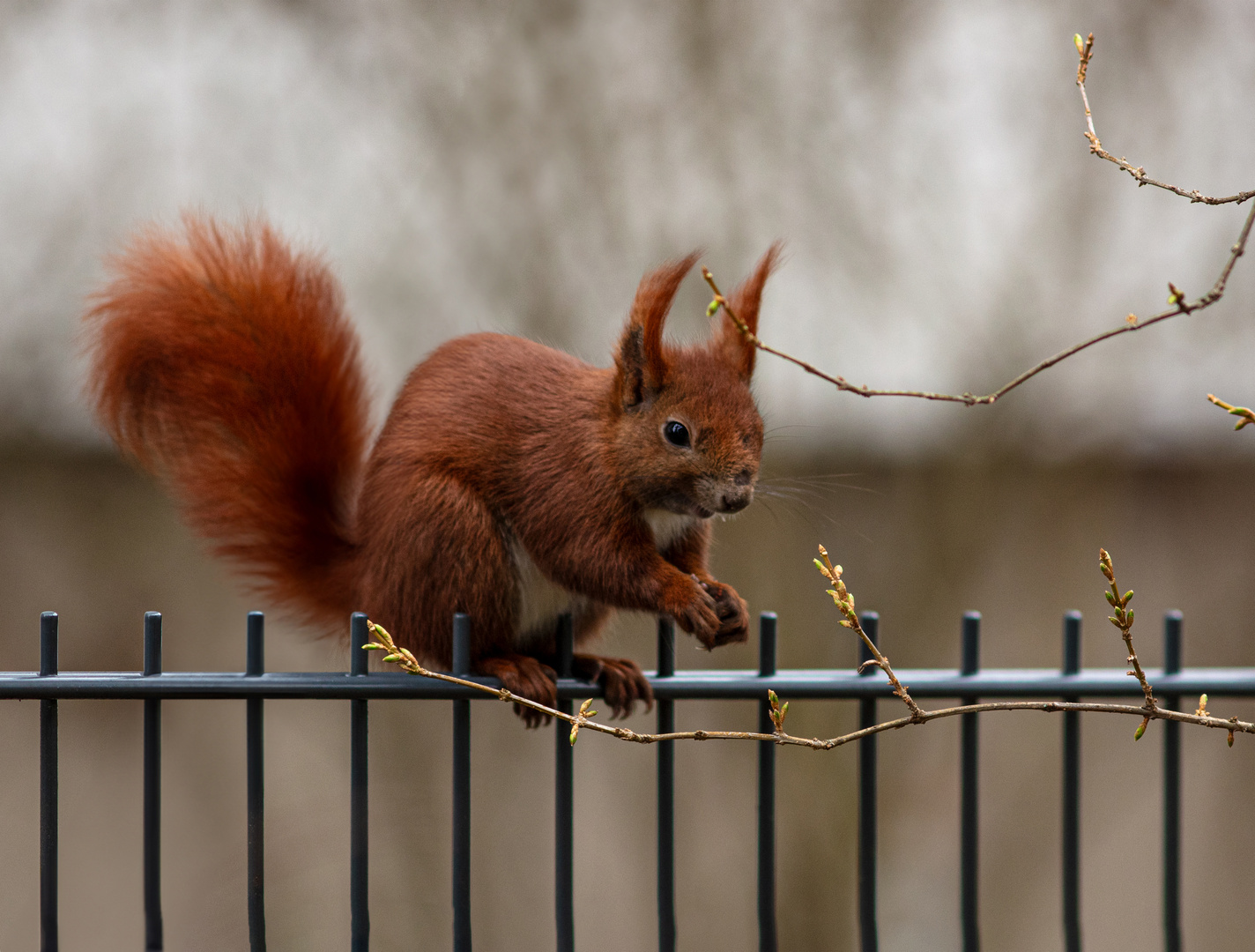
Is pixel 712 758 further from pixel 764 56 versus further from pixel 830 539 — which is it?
pixel 764 56

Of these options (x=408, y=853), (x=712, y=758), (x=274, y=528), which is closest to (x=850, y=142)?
(x=712, y=758)

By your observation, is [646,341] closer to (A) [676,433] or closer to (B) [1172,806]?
(A) [676,433]

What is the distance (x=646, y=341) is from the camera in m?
1.10

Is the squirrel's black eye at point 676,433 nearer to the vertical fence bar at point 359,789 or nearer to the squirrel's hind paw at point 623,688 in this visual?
the squirrel's hind paw at point 623,688

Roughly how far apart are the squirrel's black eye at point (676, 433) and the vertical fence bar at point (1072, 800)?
44cm

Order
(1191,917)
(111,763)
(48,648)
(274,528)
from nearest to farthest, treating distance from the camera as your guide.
Result: (48,648) → (274,528) → (111,763) → (1191,917)

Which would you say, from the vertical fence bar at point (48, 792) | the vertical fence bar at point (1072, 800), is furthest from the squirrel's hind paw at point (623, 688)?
the vertical fence bar at point (48, 792)

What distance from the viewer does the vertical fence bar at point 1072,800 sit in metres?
1.13

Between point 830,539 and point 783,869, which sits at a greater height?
point 830,539

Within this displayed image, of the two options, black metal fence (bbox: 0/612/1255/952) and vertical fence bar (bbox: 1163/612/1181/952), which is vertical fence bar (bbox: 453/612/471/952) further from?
vertical fence bar (bbox: 1163/612/1181/952)

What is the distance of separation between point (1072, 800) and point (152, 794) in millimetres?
956

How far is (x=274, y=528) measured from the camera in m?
1.26

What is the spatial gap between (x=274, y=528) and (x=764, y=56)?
173 cm

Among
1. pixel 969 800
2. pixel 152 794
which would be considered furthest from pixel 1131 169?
pixel 152 794
